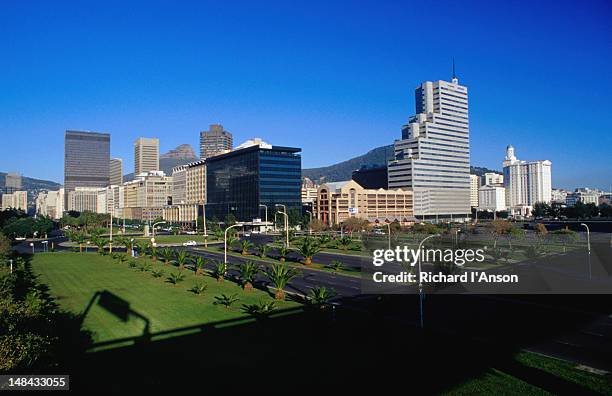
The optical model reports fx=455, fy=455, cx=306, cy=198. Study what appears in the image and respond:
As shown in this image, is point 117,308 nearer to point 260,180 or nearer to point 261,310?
point 261,310

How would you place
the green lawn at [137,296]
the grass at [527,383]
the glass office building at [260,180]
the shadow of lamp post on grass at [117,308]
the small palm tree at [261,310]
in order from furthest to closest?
1. the glass office building at [260,180]
2. the small palm tree at [261,310]
3. the green lawn at [137,296]
4. the shadow of lamp post on grass at [117,308]
5. the grass at [527,383]

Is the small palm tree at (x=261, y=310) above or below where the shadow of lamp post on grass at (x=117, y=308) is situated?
above

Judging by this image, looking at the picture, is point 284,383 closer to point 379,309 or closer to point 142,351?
point 142,351

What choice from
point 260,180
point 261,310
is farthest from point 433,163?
point 261,310

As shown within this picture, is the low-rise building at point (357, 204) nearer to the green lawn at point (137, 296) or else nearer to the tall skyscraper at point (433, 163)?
the tall skyscraper at point (433, 163)

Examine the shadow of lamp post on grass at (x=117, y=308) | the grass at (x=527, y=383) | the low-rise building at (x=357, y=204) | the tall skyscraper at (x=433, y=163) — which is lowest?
the grass at (x=527, y=383)

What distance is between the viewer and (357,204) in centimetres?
15588

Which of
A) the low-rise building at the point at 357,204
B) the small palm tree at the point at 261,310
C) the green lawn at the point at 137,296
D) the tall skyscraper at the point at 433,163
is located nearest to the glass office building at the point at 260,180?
the low-rise building at the point at 357,204

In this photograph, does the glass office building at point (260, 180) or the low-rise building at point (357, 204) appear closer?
the low-rise building at point (357, 204)

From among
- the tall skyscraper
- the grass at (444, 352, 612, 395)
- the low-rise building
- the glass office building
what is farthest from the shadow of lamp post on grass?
the tall skyscraper

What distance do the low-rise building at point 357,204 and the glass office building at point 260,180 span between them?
940 cm

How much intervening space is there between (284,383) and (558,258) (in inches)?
2025

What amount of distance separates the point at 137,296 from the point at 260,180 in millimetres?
117079

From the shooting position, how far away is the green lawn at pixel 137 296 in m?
27.8
